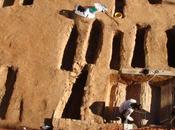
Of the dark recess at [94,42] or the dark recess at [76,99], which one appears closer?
the dark recess at [76,99]

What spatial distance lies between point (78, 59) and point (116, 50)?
1924 mm

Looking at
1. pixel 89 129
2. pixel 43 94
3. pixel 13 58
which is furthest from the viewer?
pixel 13 58

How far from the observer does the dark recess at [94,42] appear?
77.2ft

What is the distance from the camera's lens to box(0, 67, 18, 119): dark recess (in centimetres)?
2184

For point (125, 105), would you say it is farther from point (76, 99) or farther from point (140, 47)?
point (140, 47)

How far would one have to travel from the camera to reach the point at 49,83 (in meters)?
21.9

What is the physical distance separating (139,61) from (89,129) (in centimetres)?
510

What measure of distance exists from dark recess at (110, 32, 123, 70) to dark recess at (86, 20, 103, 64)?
2.34 feet

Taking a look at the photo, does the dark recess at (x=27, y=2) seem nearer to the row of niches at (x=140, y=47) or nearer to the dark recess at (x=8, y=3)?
the dark recess at (x=8, y=3)

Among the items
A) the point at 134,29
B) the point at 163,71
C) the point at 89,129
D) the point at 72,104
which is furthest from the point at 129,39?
the point at 89,129

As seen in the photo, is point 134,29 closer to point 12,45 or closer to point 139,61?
point 139,61

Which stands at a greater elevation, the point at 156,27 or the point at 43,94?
the point at 156,27

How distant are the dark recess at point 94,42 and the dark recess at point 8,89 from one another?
3257 mm

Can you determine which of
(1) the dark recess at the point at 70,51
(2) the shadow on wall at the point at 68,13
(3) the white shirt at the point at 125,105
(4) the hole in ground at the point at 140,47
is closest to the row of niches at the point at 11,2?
(2) the shadow on wall at the point at 68,13
